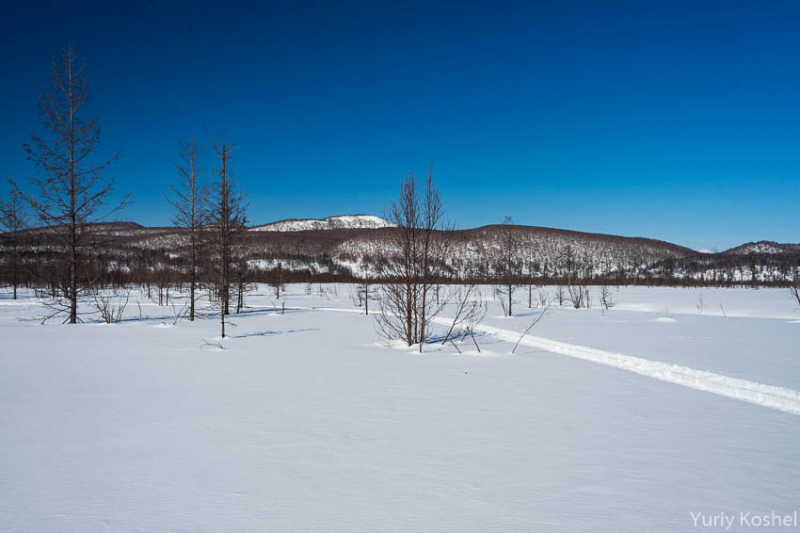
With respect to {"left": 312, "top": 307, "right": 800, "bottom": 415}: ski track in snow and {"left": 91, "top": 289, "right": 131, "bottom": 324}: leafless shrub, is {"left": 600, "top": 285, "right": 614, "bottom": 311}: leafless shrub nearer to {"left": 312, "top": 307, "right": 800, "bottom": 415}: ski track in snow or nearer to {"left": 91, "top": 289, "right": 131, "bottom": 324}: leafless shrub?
{"left": 312, "top": 307, "right": 800, "bottom": 415}: ski track in snow

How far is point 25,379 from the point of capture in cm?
745

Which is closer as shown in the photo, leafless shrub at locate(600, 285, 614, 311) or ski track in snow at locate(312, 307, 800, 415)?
ski track in snow at locate(312, 307, 800, 415)

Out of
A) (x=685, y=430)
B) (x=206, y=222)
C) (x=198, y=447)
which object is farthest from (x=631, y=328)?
(x=206, y=222)

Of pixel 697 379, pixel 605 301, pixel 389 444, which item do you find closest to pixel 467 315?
pixel 697 379

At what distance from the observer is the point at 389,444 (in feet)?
15.2

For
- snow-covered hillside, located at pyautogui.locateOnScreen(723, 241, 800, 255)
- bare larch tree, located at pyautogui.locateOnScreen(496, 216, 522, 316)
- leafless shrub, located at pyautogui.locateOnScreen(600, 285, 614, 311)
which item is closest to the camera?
bare larch tree, located at pyautogui.locateOnScreen(496, 216, 522, 316)

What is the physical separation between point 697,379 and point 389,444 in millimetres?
7016

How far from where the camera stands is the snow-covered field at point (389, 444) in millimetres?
3193

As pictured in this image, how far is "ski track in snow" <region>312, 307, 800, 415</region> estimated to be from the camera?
6929mm

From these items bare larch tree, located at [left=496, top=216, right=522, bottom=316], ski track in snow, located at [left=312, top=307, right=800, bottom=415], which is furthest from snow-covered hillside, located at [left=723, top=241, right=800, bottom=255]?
ski track in snow, located at [left=312, top=307, right=800, bottom=415]

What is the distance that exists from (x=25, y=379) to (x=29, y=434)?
3.62 m

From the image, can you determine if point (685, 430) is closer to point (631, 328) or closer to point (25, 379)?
point (25, 379)

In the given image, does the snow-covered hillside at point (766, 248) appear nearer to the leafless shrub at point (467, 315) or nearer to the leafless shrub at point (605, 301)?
the leafless shrub at point (605, 301)

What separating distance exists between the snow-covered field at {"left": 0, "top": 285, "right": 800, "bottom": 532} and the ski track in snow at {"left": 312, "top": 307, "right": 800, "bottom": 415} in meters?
0.07
